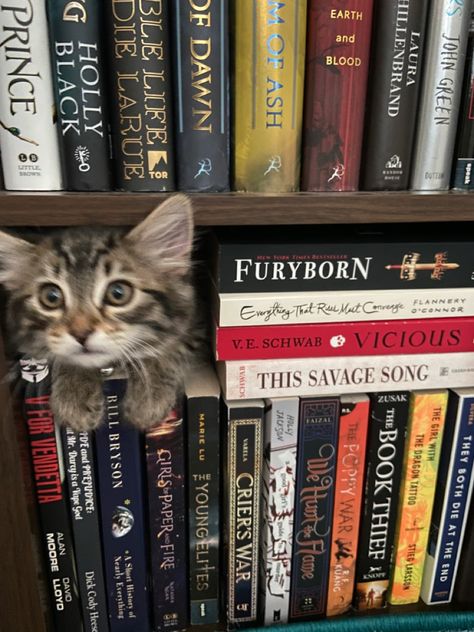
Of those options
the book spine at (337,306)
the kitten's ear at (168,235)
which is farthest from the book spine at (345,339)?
the kitten's ear at (168,235)

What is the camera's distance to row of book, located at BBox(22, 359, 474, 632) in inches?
26.6

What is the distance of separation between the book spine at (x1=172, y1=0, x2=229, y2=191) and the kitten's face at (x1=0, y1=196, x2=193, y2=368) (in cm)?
6

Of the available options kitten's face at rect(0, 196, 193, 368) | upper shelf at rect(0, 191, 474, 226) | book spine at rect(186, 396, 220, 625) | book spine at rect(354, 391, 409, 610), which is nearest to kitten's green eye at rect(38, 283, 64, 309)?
kitten's face at rect(0, 196, 193, 368)

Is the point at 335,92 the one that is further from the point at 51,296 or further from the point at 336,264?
the point at 51,296

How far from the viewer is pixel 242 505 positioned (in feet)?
Result: 2.38

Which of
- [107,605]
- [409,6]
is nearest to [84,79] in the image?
[409,6]

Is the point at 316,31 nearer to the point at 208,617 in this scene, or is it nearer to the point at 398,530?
the point at 398,530

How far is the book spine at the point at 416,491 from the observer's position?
2.32ft

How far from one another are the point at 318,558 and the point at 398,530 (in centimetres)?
13

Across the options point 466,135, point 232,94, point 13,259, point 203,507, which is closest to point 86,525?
point 203,507

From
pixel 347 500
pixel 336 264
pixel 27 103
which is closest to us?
pixel 27 103

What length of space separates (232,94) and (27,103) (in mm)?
223

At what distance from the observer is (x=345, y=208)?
1.86 feet

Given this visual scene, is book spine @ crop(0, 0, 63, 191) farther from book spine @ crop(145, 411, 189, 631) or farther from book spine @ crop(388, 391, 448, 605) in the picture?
book spine @ crop(388, 391, 448, 605)
